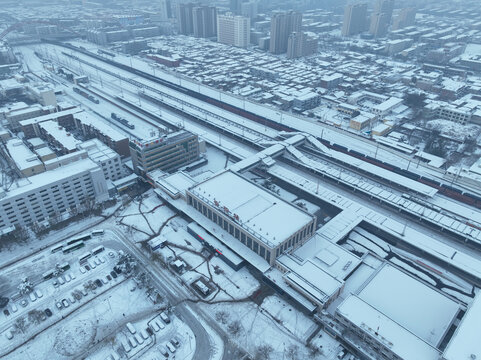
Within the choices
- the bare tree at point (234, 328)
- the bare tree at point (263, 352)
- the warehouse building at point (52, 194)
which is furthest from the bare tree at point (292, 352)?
the warehouse building at point (52, 194)

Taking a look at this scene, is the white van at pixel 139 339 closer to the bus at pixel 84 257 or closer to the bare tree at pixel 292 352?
the bus at pixel 84 257

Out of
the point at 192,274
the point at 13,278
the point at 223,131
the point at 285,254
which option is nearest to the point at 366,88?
the point at 223,131

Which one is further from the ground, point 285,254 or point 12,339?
point 285,254

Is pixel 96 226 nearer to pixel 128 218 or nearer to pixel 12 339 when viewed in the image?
pixel 128 218

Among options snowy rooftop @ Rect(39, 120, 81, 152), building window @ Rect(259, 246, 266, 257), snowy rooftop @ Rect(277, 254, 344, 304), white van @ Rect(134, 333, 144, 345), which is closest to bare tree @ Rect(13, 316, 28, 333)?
white van @ Rect(134, 333, 144, 345)

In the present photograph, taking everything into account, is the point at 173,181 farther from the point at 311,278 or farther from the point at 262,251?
the point at 311,278

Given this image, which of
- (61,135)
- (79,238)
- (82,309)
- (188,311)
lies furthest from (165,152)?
(188,311)

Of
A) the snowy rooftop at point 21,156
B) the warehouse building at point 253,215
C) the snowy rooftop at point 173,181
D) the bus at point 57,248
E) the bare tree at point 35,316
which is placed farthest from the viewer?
the snowy rooftop at point 21,156
